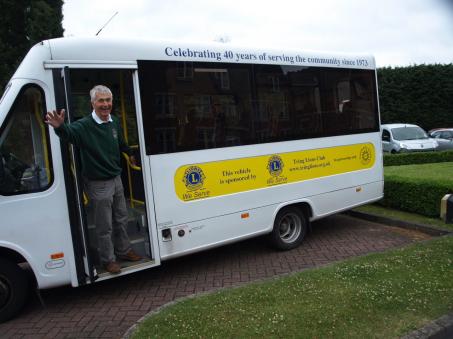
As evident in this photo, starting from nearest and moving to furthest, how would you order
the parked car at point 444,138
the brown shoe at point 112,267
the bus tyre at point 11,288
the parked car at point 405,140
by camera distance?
the bus tyre at point 11,288, the brown shoe at point 112,267, the parked car at point 405,140, the parked car at point 444,138

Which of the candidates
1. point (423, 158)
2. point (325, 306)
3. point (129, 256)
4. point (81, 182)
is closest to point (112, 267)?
point (129, 256)

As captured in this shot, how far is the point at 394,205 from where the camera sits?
802cm

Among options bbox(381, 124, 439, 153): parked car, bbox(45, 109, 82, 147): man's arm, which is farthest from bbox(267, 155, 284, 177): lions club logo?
bbox(381, 124, 439, 153): parked car

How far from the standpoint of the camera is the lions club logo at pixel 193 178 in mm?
4922

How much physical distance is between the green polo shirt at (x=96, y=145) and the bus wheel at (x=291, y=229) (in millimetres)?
2714

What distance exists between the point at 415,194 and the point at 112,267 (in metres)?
5.60

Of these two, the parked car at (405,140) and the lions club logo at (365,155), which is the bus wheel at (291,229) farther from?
the parked car at (405,140)

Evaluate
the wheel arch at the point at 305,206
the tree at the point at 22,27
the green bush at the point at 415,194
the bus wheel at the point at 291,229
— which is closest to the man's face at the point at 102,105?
the wheel arch at the point at 305,206

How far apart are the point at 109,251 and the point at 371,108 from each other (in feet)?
16.2

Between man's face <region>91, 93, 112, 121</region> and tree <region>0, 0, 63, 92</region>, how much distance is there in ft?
43.1

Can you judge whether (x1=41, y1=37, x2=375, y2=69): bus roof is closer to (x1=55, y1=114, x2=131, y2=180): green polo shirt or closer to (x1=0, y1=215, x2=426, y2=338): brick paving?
(x1=55, y1=114, x2=131, y2=180): green polo shirt

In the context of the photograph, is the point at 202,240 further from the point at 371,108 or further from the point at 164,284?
the point at 371,108

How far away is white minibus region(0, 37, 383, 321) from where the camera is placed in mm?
4164

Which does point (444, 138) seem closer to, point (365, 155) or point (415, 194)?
point (415, 194)
